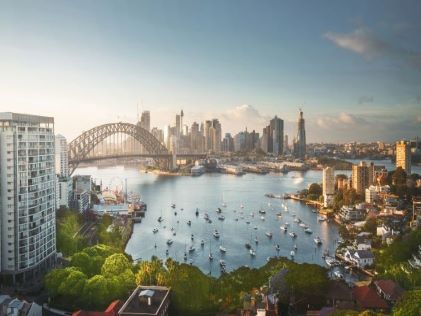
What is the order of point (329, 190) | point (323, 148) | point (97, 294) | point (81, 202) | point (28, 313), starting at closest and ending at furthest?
point (28, 313), point (97, 294), point (81, 202), point (329, 190), point (323, 148)

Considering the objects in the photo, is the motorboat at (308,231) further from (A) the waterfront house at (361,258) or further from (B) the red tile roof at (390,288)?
(B) the red tile roof at (390,288)

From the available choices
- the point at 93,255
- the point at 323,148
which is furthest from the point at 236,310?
the point at 323,148

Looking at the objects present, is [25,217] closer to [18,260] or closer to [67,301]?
[18,260]

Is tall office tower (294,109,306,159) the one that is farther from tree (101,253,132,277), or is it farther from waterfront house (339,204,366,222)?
tree (101,253,132,277)

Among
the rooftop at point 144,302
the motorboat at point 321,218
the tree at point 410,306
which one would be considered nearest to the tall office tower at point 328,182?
the motorboat at point 321,218

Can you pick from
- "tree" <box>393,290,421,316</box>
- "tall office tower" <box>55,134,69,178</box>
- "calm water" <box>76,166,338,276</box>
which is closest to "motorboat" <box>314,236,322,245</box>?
"calm water" <box>76,166,338,276</box>

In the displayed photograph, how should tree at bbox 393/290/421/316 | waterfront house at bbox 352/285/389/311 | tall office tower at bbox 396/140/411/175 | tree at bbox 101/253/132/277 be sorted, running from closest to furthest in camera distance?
tree at bbox 393/290/421/316 → waterfront house at bbox 352/285/389/311 → tree at bbox 101/253/132/277 → tall office tower at bbox 396/140/411/175
